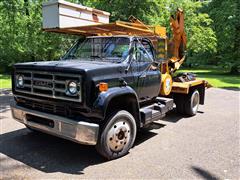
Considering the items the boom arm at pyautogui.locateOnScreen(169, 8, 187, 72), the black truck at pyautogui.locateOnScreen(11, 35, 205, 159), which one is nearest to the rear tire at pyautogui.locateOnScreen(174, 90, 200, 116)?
the boom arm at pyautogui.locateOnScreen(169, 8, 187, 72)

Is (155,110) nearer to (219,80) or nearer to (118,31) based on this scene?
(118,31)

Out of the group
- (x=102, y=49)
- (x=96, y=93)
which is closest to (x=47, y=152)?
(x=96, y=93)

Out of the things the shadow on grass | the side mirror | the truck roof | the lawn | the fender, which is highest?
the truck roof

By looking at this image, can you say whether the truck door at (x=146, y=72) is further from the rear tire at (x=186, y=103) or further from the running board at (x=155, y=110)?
the rear tire at (x=186, y=103)

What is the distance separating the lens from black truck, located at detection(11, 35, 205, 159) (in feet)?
14.0

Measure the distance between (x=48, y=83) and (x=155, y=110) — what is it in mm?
2421

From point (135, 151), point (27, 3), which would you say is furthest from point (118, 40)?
point (27, 3)

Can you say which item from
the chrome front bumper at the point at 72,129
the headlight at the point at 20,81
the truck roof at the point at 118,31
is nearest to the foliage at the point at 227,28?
the truck roof at the point at 118,31

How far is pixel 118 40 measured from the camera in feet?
18.6

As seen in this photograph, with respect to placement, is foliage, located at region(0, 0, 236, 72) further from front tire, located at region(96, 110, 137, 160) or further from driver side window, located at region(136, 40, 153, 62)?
front tire, located at region(96, 110, 137, 160)

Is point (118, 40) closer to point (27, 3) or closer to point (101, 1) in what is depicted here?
point (101, 1)

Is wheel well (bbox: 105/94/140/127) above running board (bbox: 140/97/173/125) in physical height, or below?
above

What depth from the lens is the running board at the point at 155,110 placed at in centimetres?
539

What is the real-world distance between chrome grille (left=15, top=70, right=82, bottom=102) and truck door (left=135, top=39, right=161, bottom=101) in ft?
5.15
